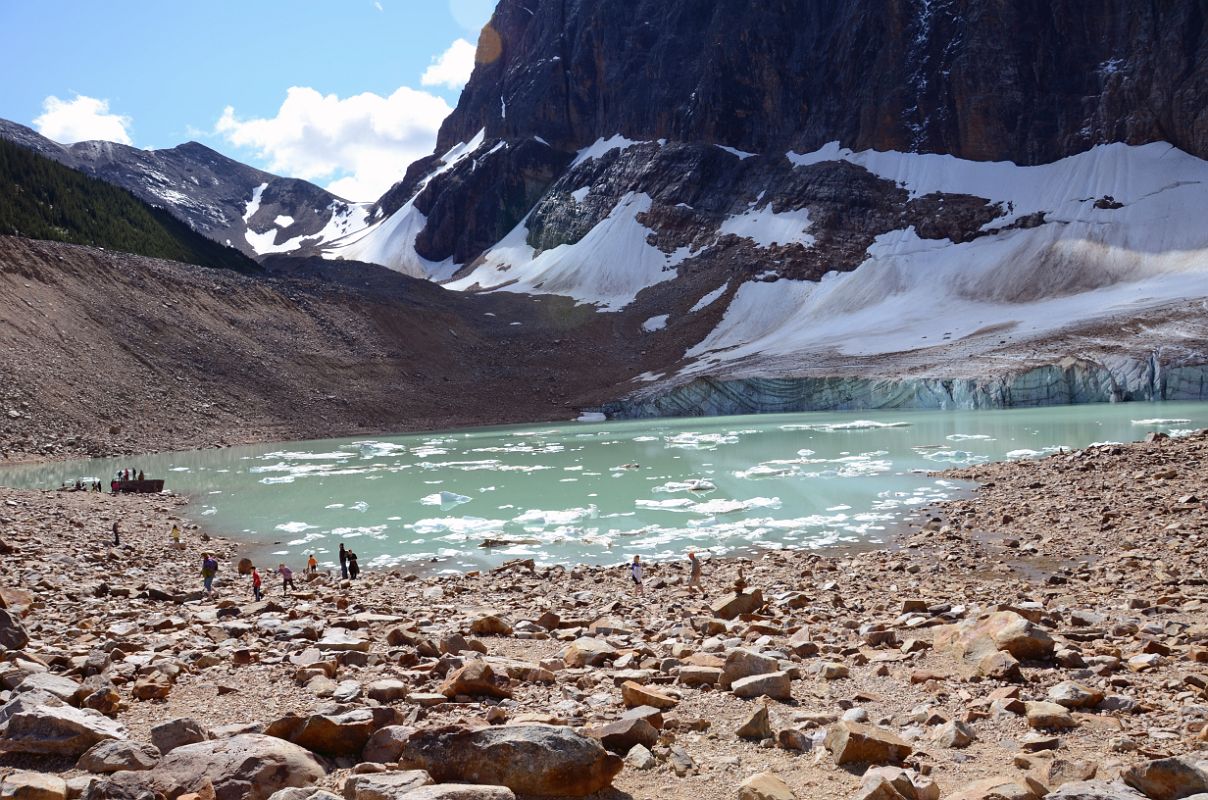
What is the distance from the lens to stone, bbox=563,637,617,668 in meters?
7.47

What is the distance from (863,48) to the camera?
104m

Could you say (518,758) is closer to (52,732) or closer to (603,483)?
(52,732)

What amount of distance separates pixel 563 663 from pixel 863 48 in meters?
111

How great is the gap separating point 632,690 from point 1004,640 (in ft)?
10.4

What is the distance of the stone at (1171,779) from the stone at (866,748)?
4.08ft

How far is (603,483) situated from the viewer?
91.6 feet

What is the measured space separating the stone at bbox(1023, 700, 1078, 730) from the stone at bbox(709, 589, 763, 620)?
4.35 metres

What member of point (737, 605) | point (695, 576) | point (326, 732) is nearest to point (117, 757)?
point (326, 732)

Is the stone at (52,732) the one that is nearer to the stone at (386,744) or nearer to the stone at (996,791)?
the stone at (386,744)

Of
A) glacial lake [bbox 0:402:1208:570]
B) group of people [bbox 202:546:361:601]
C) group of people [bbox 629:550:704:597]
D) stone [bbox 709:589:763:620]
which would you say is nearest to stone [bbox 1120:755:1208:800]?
A: stone [bbox 709:589:763:620]

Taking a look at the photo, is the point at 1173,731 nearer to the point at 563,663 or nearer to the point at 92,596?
the point at 563,663

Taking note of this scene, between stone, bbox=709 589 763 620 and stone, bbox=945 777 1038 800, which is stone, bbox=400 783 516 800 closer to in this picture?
stone, bbox=945 777 1038 800

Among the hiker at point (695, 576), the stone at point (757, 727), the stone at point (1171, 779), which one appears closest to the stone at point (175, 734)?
the stone at point (757, 727)

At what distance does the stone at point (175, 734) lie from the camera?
5.13m
